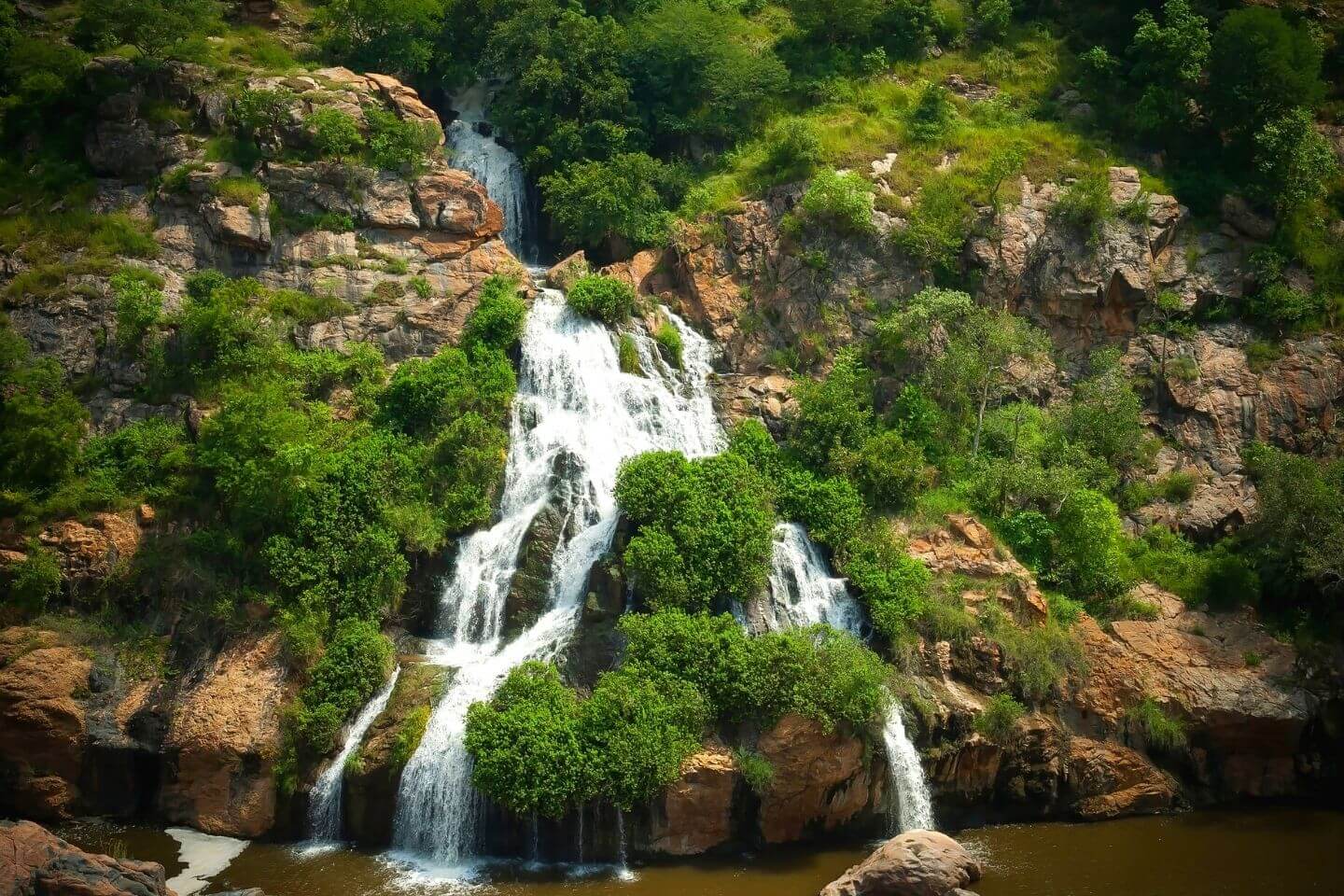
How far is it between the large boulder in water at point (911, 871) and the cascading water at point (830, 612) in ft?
9.50

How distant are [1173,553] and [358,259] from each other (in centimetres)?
2393

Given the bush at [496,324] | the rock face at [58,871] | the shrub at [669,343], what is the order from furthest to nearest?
the shrub at [669,343], the bush at [496,324], the rock face at [58,871]

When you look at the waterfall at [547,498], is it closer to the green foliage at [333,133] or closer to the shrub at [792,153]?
the shrub at [792,153]

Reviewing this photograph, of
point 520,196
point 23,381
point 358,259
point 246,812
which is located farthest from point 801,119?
point 246,812

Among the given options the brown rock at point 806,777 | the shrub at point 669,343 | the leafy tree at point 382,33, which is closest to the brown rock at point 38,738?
the brown rock at point 806,777

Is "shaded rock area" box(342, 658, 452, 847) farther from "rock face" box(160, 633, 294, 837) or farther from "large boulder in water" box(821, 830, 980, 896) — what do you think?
"large boulder in water" box(821, 830, 980, 896)

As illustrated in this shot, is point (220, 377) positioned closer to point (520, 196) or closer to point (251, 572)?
point (251, 572)

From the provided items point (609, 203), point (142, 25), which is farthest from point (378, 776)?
point (142, 25)

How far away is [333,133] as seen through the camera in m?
32.7

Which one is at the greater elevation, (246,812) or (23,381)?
(23,381)

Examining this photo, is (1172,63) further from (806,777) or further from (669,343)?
(806,777)

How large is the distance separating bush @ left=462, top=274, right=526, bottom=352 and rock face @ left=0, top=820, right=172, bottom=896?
1570cm

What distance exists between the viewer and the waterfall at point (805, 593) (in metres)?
25.5

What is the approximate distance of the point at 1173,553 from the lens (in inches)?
1141
